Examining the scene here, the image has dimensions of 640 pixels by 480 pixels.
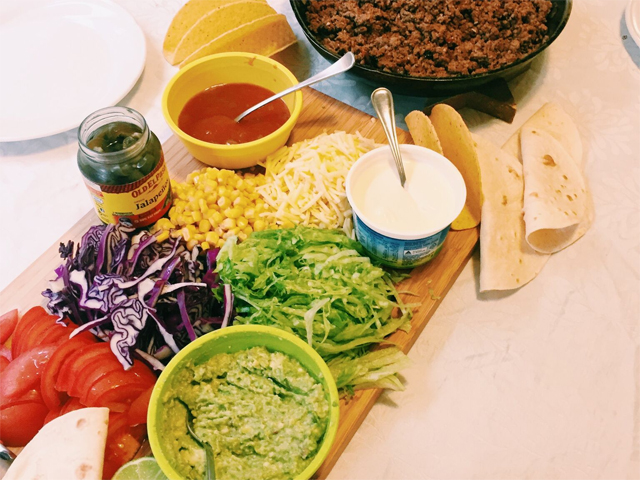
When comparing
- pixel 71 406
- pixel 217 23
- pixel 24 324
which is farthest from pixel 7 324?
pixel 217 23

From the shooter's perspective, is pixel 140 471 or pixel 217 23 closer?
pixel 140 471

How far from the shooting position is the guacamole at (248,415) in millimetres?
1549

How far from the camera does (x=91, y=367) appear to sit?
5.73 ft

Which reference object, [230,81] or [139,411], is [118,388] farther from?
[230,81]

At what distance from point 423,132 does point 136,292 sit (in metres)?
1.36

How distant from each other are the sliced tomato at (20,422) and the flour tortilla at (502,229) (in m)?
1.69

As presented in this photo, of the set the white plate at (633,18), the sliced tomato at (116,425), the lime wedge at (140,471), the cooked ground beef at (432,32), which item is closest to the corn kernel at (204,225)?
the sliced tomato at (116,425)

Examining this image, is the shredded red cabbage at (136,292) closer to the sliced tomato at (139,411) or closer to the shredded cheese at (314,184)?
the sliced tomato at (139,411)

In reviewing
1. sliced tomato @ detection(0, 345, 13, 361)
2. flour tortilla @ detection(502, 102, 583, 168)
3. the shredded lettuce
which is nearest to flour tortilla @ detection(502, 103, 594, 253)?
flour tortilla @ detection(502, 102, 583, 168)

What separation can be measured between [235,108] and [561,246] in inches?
62.6

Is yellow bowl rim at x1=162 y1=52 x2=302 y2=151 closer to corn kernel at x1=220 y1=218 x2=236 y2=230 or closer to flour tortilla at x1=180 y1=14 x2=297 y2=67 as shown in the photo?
flour tortilla at x1=180 y1=14 x2=297 y2=67

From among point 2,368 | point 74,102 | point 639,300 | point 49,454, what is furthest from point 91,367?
point 639,300

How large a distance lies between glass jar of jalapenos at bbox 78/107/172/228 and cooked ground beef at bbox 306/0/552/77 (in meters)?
1.12

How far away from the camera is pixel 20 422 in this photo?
173 centimetres
